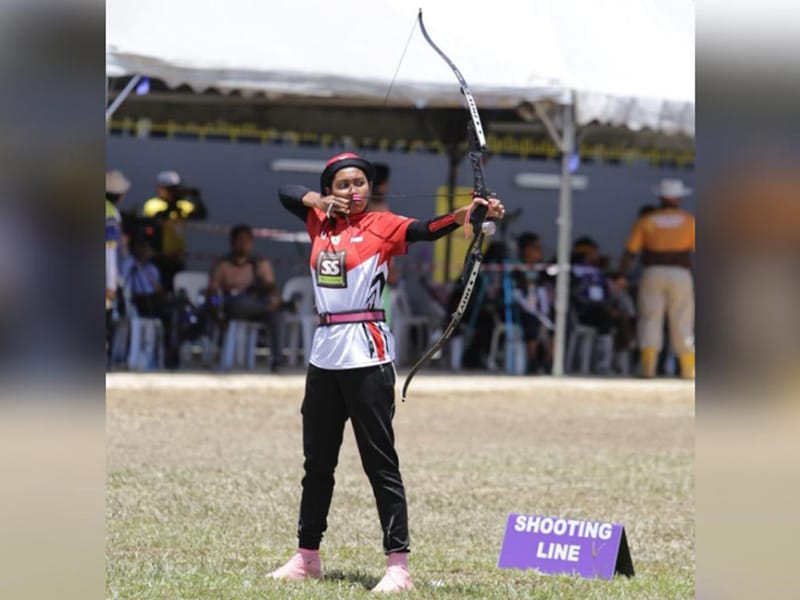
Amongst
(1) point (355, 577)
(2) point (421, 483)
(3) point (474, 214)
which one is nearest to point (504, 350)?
(2) point (421, 483)

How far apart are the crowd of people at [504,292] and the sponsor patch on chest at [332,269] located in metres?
7.90

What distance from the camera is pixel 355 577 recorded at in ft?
21.2

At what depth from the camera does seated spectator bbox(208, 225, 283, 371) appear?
611 inches

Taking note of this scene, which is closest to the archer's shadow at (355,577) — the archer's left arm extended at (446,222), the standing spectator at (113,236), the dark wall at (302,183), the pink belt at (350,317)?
the pink belt at (350,317)

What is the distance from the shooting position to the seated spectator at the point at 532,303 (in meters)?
16.4

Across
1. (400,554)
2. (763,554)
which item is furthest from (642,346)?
(763,554)

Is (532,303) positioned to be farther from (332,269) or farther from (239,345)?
(332,269)

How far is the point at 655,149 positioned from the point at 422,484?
11856 mm

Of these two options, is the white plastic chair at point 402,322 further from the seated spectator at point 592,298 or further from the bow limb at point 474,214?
the bow limb at point 474,214

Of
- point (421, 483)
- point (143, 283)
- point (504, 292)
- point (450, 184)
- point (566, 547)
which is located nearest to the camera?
point (566, 547)

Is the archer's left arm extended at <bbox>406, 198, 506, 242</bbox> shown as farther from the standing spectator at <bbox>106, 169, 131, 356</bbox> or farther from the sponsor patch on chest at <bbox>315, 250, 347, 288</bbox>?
the standing spectator at <bbox>106, 169, 131, 356</bbox>

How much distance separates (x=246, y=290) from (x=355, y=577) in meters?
9.35

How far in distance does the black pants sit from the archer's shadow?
0.23 meters

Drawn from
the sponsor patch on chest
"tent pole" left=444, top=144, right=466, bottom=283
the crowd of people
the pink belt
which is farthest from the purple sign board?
"tent pole" left=444, top=144, right=466, bottom=283
